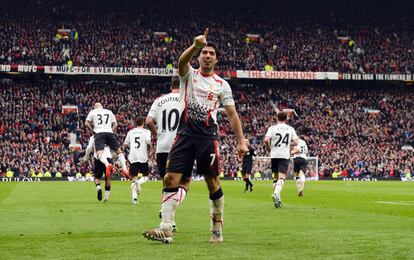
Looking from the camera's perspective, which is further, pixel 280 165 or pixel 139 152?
pixel 139 152

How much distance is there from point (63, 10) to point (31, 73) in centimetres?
713

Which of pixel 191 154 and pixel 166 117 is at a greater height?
pixel 166 117

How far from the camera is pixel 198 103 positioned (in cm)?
1021

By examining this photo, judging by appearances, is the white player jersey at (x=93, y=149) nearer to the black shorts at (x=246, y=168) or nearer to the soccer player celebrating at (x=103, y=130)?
the soccer player celebrating at (x=103, y=130)

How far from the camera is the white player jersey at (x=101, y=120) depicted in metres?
21.5

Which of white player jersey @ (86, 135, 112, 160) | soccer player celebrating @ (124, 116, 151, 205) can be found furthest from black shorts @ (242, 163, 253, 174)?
soccer player celebrating @ (124, 116, 151, 205)

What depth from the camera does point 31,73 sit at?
6309 cm

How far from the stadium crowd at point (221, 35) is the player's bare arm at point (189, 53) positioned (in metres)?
53.2

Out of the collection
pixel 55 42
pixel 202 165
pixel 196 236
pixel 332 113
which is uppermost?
pixel 55 42

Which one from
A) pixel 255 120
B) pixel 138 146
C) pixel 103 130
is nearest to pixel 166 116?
pixel 138 146

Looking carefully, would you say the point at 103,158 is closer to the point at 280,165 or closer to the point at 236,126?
the point at 280,165

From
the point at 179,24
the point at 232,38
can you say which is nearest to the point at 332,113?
the point at 232,38

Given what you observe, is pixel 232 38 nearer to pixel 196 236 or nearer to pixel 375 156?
pixel 375 156

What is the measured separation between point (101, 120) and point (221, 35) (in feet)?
155
